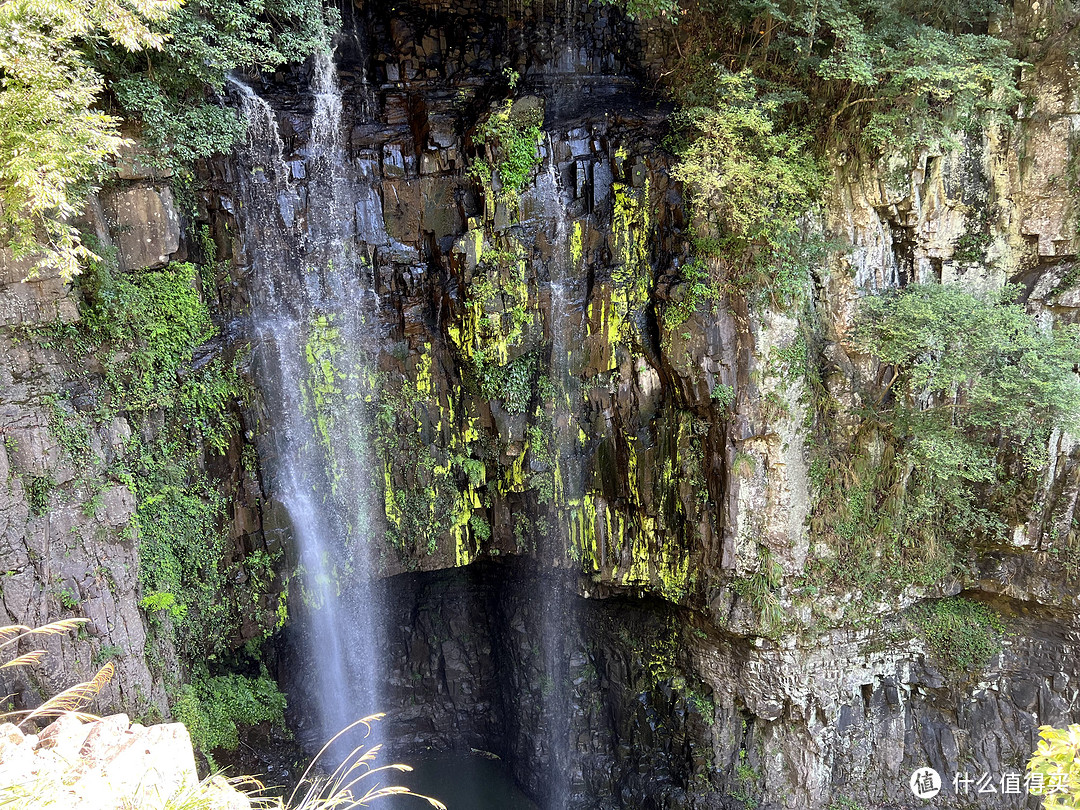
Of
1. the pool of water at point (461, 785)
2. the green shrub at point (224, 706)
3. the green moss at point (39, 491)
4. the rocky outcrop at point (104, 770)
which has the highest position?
the green moss at point (39, 491)

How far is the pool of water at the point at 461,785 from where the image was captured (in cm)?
1166

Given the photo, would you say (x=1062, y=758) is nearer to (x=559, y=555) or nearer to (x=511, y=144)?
(x=559, y=555)

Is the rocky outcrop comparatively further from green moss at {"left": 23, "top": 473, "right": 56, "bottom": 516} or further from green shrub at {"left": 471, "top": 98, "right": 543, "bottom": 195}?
green shrub at {"left": 471, "top": 98, "right": 543, "bottom": 195}

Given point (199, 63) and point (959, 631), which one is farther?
point (959, 631)

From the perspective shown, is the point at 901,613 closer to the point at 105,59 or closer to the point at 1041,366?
the point at 1041,366

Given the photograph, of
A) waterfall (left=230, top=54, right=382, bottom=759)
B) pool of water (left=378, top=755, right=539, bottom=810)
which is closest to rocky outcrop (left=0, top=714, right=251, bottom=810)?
waterfall (left=230, top=54, right=382, bottom=759)

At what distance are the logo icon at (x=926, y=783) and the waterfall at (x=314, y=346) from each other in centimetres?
871

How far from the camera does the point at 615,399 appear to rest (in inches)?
400

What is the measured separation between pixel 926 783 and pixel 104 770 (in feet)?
35.0

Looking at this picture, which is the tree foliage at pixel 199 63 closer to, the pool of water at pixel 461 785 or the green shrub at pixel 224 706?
the green shrub at pixel 224 706

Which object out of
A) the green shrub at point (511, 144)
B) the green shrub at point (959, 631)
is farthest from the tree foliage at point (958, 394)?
the green shrub at point (511, 144)

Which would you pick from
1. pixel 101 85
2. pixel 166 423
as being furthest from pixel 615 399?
pixel 101 85

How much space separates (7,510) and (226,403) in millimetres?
3003

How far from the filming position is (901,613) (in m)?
9.91
